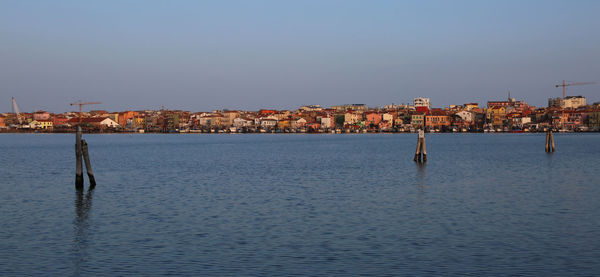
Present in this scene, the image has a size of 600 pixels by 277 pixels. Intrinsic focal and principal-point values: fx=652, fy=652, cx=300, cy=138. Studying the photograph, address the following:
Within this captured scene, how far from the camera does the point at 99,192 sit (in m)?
26.3

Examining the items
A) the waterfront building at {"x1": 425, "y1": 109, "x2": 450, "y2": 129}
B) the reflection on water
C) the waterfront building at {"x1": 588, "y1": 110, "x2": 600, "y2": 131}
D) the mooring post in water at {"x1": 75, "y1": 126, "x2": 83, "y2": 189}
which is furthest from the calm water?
the waterfront building at {"x1": 425, "y1": 109, "x2": 450, "y2": 129}

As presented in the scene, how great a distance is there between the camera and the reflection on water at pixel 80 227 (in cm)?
1347

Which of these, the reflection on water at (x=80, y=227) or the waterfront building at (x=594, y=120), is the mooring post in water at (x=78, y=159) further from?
the waterfront building at (x=594, y=120)

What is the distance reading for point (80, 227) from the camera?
17.6 metres

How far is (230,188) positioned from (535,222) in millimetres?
13829

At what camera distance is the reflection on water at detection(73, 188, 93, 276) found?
13.5 metres

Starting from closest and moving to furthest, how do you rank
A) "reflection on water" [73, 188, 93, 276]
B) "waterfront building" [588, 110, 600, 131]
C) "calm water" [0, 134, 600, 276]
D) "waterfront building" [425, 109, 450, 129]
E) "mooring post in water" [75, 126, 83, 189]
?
"calm water" [0, 134, 600, 276], "reflection on water" [73, 188, 93, 276], "mooring post in water" [75, 126, 83, 189], "waterfront building" [588, 110, 600, 131], "waterfront building" [425, 109, 450, 129]

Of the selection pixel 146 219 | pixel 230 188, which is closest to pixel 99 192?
pixel 230 188

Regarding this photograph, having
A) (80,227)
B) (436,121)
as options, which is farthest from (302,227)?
(436,121)

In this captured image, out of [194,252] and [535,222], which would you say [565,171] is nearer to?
[535,222]

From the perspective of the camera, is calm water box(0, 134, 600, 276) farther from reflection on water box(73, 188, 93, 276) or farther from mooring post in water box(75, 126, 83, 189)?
mooring post in water box(75, 126, 83, 189)

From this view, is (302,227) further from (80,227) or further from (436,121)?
(436,121)

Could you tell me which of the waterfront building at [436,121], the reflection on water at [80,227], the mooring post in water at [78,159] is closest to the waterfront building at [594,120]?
the waterfront building at [436,121]

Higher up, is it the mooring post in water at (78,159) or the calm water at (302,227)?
the mooring post in water at (78,159)
